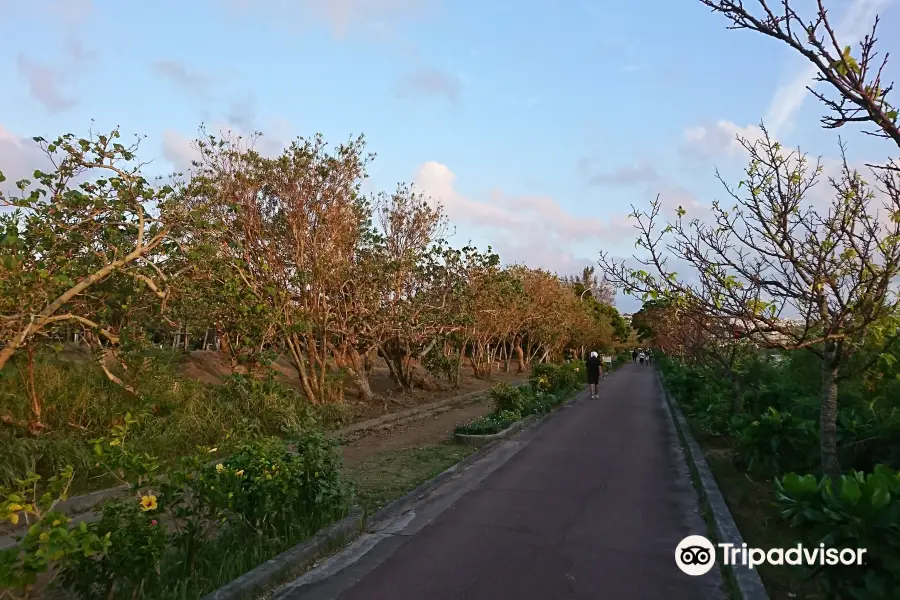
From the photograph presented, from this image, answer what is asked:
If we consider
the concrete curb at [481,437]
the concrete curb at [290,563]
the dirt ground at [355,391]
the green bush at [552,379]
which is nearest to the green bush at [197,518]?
the concrete curb at [290,563]

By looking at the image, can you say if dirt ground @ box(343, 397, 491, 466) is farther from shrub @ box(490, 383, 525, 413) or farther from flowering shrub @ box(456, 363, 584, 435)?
shrub @ box(490, 383, 525, 413)

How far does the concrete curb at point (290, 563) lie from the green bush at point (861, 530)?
3.78m

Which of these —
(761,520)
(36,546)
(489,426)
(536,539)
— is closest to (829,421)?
(761,520)

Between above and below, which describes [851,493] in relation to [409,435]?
above

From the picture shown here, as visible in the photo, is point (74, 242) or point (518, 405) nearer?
point (74, 242)

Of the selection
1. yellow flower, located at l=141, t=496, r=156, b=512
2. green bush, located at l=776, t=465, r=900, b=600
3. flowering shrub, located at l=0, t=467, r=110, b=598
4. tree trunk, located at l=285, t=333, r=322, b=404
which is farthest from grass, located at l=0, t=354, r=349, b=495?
green bush, located at l=776, t=465, r=900, b=600

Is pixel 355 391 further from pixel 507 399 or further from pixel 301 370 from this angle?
pixel 507 399

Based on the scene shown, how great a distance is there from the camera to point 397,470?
8.98 metres

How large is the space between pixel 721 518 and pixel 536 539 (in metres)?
1.97

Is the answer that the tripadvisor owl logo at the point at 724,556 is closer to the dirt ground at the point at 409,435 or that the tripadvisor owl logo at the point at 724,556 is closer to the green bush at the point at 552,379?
the dirt ground at the point at 409,435

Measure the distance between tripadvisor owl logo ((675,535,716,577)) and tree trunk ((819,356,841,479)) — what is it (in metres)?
1.30

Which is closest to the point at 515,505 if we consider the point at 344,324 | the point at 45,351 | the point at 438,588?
the point at 438,588

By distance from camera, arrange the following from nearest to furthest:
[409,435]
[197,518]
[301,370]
Result: [197,518]
[409,435]
[301,370]

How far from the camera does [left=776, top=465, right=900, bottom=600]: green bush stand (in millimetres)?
3336
